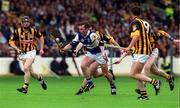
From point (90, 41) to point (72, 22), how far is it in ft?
56.3

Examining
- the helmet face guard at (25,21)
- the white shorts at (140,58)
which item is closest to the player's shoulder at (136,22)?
the white shorts at (140,58)

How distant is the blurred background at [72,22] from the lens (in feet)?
109

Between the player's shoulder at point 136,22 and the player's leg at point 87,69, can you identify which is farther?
the player's leg at point 87,69

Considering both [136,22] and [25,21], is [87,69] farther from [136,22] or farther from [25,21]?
[136,22]

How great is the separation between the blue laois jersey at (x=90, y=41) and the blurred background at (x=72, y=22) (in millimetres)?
10590

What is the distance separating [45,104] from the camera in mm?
16625

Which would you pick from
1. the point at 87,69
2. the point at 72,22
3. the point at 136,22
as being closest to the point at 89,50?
the point at 87,69

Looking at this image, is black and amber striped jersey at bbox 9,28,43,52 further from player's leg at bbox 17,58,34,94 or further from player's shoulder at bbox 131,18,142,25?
player's shoulder at bbox 131,18,142,25

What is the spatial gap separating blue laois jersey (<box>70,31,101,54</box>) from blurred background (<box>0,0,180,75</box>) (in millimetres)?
10590

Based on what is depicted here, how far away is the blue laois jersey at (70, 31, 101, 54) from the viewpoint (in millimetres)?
19755

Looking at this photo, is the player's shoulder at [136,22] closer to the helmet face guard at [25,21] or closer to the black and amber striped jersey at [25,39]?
the helmet face guard at [25,21]

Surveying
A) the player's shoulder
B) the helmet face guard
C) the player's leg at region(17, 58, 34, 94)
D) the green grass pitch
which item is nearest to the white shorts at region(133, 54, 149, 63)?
the player's shoulder

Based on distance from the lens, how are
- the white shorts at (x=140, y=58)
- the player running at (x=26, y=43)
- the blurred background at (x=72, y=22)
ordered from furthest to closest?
the blurred background at (x=72, y=22) < the player running at (x=26, y=43) < the white shorts at (x=140, y=58)

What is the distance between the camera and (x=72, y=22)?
1454 inches
